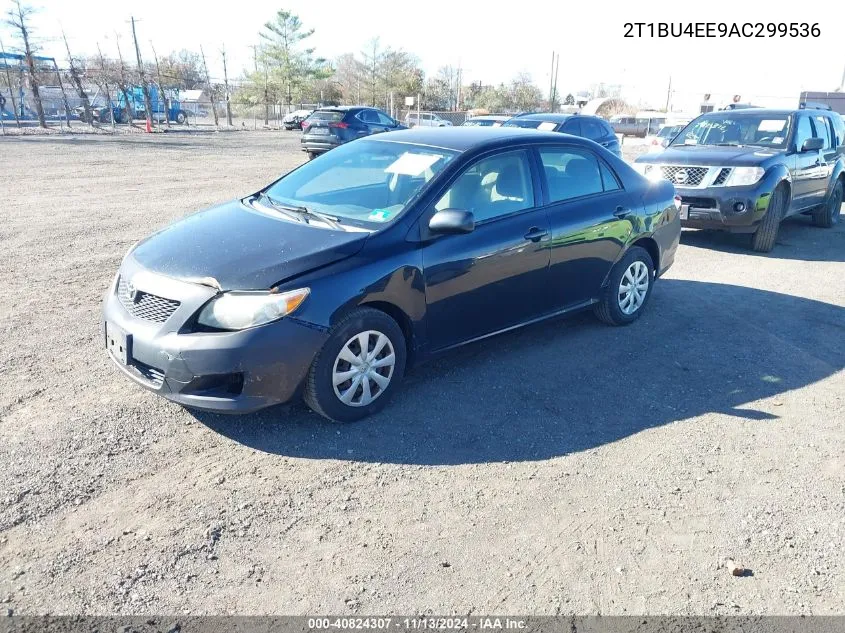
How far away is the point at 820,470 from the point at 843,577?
3.31ft

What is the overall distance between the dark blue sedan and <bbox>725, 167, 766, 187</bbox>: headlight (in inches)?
149

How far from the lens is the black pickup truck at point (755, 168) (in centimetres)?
897

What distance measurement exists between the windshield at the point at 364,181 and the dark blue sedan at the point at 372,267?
16 mm

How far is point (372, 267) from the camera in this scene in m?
4.00

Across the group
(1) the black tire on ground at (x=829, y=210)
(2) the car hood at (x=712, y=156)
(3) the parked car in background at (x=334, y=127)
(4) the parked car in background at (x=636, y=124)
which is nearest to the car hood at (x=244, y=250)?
(2) the car hood at (x=712, y=156)

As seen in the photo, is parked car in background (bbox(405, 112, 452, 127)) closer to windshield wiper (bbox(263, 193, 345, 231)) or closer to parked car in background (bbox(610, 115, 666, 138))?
parked car in background (bbox(610, 115, 666, 138))

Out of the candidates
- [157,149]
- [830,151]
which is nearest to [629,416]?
[830,151]

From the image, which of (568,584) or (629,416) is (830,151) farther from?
(568,584)

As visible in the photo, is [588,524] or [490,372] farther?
[490,372]

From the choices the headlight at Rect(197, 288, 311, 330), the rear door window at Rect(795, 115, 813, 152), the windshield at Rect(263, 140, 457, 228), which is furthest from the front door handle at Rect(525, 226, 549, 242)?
the rear door window at Rect(795, 115, 813, 152)

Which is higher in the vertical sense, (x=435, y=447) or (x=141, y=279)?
(x=141, y=279)

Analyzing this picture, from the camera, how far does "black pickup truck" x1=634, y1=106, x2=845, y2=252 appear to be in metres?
8.97

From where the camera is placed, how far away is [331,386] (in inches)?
153

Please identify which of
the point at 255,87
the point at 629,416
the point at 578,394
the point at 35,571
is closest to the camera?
the point at 35,571
